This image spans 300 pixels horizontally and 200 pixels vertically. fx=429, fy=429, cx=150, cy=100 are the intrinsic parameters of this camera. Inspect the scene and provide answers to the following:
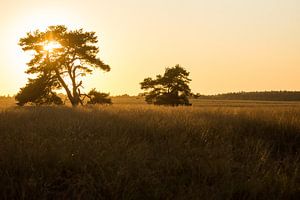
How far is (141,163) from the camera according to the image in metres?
7.59

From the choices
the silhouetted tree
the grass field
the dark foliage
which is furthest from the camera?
the silhouetted tree

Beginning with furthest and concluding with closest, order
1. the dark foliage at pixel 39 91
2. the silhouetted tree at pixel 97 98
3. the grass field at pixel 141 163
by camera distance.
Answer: the silhouetted tree at pixel 97 98 → the dark foliage at pixel 39 91 → the grass field at pixel 141 163

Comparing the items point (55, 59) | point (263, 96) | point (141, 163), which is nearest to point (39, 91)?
point (55, 59)

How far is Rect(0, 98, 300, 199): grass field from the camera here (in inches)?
262

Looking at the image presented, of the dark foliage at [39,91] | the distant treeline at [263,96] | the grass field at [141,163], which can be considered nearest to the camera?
the grass field at [141,163]

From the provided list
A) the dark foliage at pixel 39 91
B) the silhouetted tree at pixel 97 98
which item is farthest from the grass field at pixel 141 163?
the silhouetted tree at pixel 97 98

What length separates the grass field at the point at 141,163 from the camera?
6.66m

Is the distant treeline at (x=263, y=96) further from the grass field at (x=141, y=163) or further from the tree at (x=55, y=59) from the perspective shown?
the grass field at (x=141, y=163)

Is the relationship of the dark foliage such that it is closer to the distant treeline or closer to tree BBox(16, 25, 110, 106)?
tree BBox(16, 25, 110, 106)

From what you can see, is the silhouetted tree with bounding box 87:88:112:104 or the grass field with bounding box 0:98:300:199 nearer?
the grass field with bounding box 0:98:300:199

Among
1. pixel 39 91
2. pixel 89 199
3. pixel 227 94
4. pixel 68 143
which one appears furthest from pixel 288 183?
pixel 227 94

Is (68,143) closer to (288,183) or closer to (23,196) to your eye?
(23,196)

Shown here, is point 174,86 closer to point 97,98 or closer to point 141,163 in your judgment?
point 97,98

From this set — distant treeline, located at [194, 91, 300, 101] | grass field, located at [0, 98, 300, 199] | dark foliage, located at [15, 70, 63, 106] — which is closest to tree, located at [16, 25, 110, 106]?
dark foliage, located at [15, 70, 63, 106]
